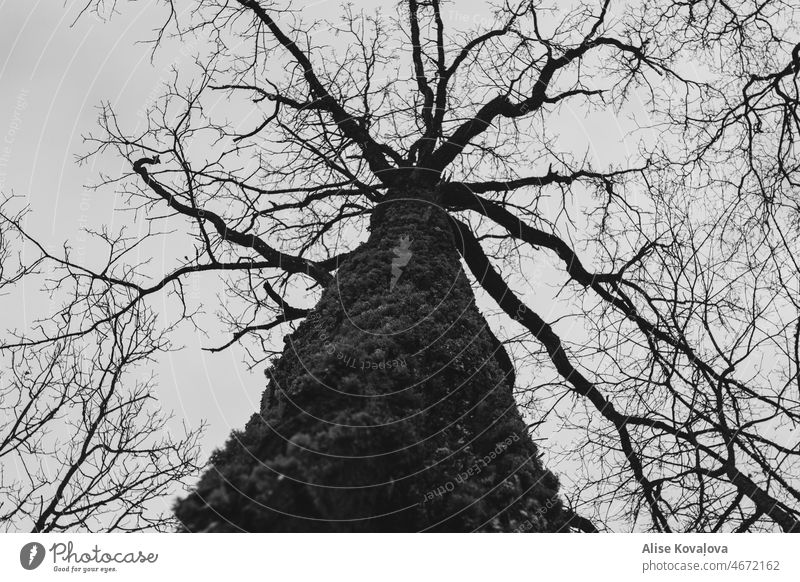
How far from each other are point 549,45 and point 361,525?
547cm

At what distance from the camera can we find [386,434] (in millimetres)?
2328

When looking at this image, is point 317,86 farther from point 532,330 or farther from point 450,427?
point 450,427

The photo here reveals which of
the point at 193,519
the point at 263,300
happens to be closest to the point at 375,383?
the point at 193,519

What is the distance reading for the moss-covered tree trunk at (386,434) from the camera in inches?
75.5

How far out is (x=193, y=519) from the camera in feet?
5.82
